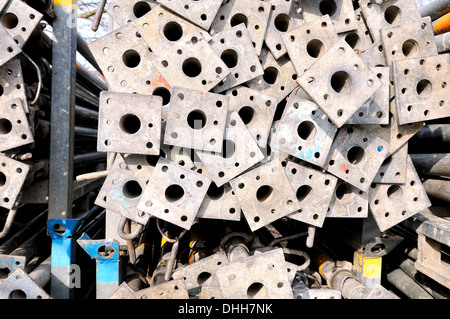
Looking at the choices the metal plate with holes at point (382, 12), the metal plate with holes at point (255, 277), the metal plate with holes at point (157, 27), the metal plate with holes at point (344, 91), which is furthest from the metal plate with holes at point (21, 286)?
the metal plate with holes at point (382, 12)

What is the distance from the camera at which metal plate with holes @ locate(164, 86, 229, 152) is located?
4.88ft

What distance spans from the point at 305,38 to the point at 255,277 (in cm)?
123

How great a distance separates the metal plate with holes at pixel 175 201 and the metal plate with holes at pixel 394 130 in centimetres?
96

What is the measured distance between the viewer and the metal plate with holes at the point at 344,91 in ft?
4.69

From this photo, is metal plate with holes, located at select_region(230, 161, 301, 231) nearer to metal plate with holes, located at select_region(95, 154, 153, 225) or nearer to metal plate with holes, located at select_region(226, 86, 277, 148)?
metal plate with holes, located at select_region(226, 86, 277, 148)

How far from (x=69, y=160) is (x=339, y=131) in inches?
65.8

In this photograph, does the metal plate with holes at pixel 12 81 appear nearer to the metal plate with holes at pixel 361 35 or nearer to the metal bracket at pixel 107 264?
the metal bracket at pixel 107 264

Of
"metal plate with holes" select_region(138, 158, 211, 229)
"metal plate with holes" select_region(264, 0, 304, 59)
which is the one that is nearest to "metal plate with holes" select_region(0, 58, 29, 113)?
"metal plate with holes" select_region(138, 158, 211, 229)

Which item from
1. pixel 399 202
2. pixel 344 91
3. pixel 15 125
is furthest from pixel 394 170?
pixel 15 125

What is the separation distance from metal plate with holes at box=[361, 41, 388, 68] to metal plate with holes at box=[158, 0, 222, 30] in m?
0.84

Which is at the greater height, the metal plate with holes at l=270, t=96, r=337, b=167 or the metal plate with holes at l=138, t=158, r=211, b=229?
the metal plate with holes at l=270, t=96, r=337, b=167

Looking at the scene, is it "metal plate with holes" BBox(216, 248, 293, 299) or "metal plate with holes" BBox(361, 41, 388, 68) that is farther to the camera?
"metal plate with holes" BBox(361, 41, 388, 68)

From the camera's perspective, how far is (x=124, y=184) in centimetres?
162

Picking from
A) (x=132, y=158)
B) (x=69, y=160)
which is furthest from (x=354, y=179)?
(x=69, y=160)
